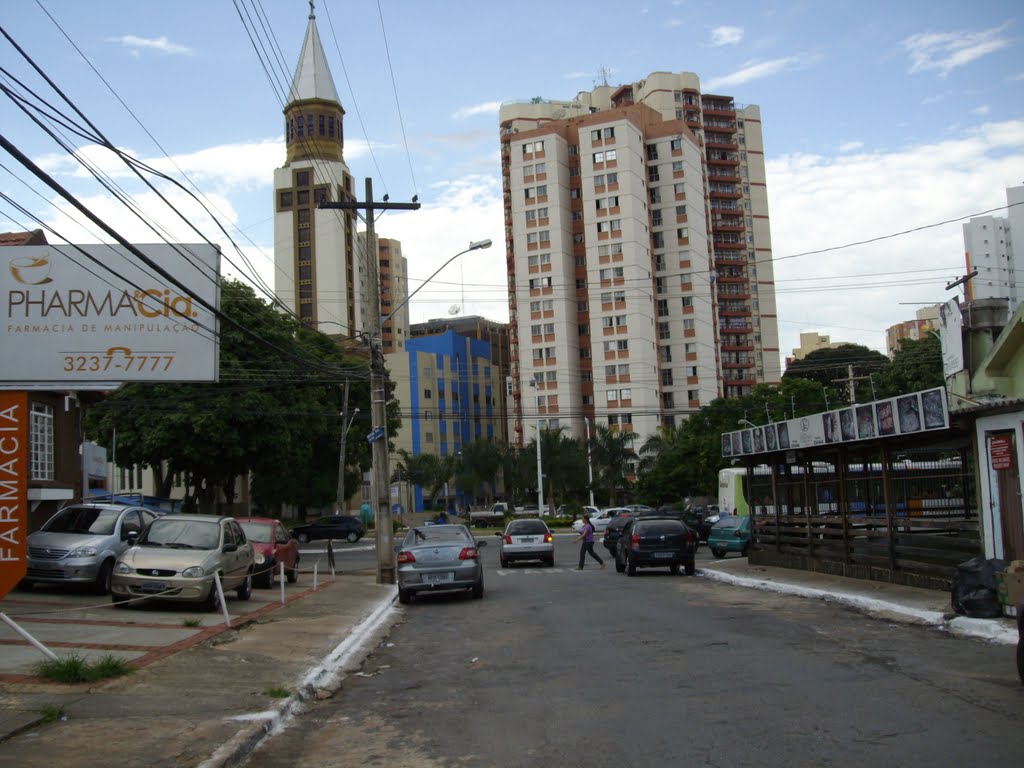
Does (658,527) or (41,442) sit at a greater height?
(41,442)

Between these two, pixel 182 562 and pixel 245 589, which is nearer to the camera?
pixel 182 562

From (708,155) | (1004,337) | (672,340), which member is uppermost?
(708,155)

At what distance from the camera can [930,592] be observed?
1742 cm

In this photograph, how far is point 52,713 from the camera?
324 inches

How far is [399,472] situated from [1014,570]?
8666cm

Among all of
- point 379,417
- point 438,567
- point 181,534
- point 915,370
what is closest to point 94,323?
point 181,534

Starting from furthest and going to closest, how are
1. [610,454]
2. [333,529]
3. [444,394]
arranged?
[444,394]
[610,454]
[333,529]

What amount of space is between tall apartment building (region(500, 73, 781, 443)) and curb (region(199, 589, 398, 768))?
77.8 meters

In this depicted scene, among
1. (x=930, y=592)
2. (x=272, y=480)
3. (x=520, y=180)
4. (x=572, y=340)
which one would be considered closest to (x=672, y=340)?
(x=572, y=340)

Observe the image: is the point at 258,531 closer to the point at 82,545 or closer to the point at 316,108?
the point at 82,545

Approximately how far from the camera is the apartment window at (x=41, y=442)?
2348 centimetres

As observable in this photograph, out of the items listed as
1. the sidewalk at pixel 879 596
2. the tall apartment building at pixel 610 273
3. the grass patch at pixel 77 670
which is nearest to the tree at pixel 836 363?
the tall apartment building at pixel 610 273

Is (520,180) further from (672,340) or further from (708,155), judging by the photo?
(708,155)

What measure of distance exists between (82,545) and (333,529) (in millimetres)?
38344
